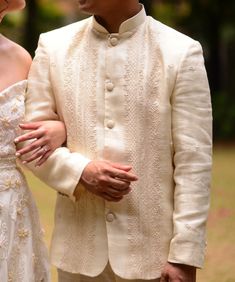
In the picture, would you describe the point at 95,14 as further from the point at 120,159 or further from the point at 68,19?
the point at 68,19

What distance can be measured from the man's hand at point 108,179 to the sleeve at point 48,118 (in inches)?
1.6

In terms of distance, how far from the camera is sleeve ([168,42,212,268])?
304 cm

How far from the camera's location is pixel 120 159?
3.14 metres

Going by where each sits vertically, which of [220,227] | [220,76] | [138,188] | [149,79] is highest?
[149,79]

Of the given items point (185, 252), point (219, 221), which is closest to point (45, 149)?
point (185, 252)

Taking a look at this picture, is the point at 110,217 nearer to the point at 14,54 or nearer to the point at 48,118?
the point at 48,118

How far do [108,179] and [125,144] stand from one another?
0.17 m

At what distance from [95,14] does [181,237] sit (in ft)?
2.90

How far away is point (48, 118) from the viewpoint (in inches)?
126

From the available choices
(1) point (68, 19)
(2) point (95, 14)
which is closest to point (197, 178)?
(2) point (95, 14)

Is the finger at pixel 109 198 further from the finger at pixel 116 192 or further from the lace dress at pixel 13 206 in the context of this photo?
the lace dress at pixel 13 206

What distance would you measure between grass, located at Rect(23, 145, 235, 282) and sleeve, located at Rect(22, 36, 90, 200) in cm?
302

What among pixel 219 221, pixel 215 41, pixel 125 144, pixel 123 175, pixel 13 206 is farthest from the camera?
pixel 215 41

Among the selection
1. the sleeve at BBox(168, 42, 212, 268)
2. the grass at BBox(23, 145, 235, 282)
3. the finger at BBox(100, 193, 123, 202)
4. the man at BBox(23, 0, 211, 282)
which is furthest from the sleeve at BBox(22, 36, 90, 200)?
the grass at BBox(23, 145, 235, 282)
